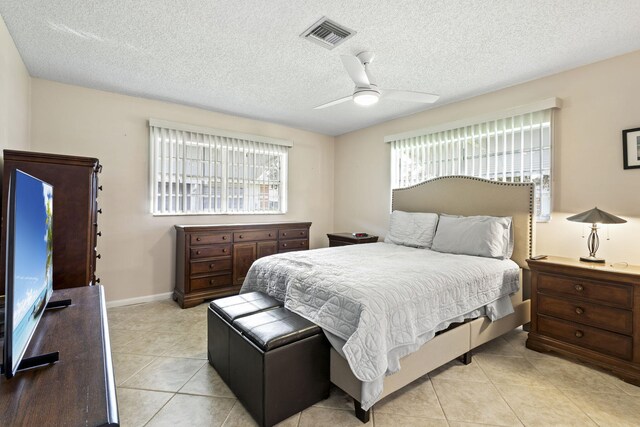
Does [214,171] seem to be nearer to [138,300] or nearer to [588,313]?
[138,300]

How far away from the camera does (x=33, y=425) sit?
654 mm

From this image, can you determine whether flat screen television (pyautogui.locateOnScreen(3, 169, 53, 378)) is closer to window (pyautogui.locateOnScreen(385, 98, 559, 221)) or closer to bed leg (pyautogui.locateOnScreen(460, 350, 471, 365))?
bed leg (pyautogui.locateOnScreen(460, 350, 471, 365))

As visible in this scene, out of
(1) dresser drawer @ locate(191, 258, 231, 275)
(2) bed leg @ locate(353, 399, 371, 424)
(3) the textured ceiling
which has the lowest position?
(2) bed leg @ locate(353, 399, 371, 424)

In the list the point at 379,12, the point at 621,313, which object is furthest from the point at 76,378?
the point at 621,313

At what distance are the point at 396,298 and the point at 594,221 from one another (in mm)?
1916

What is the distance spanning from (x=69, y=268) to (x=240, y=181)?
255cm

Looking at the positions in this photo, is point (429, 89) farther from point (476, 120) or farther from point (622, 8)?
point (622, 8)

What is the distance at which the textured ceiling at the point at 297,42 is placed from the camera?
202cm

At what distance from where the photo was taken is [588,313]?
2.33m

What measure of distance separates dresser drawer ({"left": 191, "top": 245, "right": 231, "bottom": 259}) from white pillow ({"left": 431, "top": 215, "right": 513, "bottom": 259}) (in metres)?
2.58

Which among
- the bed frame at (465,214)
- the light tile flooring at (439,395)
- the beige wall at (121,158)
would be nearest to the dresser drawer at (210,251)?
the beige wall at (121,158)

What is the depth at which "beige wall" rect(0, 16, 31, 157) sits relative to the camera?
2.28m

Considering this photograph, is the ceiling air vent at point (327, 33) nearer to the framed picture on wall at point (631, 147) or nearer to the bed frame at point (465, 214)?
the bed frame at point (465, 214)

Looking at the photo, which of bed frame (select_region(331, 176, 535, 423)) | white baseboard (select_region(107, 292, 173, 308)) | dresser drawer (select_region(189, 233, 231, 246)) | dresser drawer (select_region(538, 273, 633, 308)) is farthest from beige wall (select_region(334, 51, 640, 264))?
white baseboard (select_region(107, 292, 173, 308))
